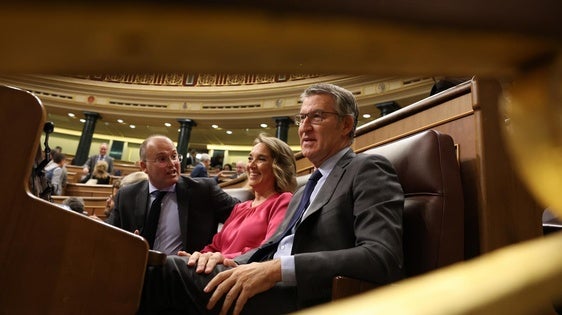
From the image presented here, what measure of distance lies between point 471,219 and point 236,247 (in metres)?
0.71

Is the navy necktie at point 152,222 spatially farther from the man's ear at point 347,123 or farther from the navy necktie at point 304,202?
the man's ear at point 347,123

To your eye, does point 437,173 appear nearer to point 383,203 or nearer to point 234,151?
point 383,203

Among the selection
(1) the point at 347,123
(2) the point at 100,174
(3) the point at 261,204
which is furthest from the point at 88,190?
(1) the point at 347,123

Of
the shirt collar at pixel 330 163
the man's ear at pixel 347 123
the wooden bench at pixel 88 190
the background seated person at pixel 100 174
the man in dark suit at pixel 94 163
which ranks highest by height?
the man in dark suit at pixel 94 163

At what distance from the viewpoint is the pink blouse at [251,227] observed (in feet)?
4.37

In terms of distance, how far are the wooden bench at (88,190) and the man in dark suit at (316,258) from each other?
17.6 ft

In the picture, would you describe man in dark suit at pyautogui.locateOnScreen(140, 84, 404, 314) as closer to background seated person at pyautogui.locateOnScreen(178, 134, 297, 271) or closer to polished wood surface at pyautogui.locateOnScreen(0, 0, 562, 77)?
background seated person at pyautogui.locateOnScreen(178, 134, 297, 271)

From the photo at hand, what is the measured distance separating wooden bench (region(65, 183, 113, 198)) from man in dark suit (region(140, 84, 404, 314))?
537 cm

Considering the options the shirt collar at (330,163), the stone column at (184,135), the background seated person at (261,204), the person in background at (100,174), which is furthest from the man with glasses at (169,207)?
the stone column at (184,135)

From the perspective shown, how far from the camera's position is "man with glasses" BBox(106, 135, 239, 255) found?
1619 millimetres

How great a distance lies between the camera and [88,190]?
593 centimetres

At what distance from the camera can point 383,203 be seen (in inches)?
34.9

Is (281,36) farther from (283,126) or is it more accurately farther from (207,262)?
(283,126)

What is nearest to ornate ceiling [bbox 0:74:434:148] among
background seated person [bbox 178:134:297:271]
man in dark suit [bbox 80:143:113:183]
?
man in dark suit [bbox 80:143:113:183]
